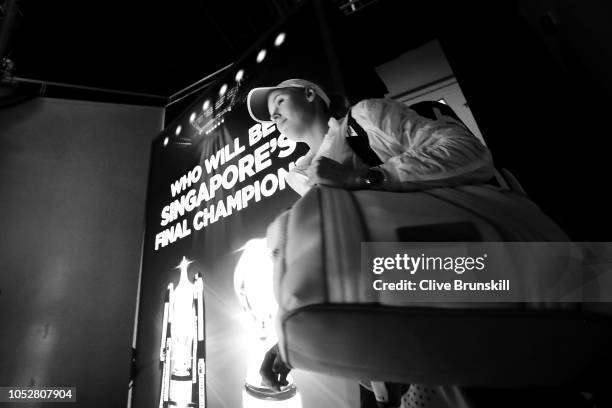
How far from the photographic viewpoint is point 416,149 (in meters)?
0.87

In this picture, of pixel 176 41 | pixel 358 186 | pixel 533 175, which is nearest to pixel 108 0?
pixel 176 41

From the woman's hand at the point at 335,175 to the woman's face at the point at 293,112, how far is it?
56cm

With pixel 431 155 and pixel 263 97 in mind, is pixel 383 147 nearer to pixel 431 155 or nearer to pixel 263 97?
pixel 431 155

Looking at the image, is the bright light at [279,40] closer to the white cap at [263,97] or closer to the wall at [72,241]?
the white cap at [263,97]

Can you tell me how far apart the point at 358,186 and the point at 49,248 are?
Result: 2.58 meters

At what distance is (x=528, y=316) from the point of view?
0.57 metres

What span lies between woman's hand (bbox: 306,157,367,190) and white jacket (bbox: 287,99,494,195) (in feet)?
0.21

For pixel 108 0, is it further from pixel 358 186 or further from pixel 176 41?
pixel 358 186

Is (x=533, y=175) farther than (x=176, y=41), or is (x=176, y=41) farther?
(x=176, y=41)

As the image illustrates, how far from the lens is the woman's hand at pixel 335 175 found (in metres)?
0.82

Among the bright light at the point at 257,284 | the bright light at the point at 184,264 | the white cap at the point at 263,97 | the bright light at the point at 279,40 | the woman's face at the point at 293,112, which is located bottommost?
the bright light at the point at 257,284

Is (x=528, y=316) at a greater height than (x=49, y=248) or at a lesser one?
lesser

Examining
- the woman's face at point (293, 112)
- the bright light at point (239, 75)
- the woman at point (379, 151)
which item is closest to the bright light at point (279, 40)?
the bright light at point (239, 75)

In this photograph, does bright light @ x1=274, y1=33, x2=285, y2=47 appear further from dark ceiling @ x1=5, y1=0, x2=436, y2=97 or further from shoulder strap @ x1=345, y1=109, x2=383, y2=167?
shoulder strap @ x1=345, y1=109, x2=383, y2=167
